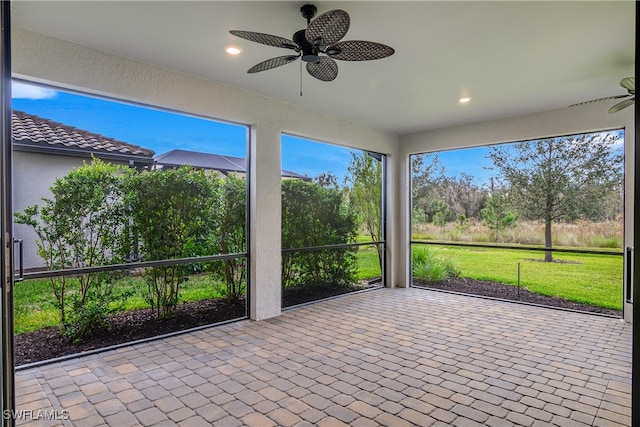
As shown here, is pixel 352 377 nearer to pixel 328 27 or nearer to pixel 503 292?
pixel 328 27

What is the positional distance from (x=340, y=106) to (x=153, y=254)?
121 inches

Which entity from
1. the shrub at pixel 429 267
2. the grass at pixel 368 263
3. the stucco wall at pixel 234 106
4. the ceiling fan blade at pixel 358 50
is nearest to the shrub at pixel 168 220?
the stucco wall at pixel 234 106

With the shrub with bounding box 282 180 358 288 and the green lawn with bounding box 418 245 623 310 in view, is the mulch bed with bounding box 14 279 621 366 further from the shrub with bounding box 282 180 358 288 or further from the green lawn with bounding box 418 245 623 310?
the shrub with bounding box 282 180 358 288

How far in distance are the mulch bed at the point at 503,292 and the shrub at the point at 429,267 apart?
0.09 metres

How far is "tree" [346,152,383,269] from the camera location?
6.29 m

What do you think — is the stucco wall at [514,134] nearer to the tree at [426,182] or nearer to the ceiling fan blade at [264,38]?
the tree at [426,182]

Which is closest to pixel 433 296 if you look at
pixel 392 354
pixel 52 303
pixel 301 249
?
pixel 301 249

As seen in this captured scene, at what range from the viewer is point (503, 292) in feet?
19.4

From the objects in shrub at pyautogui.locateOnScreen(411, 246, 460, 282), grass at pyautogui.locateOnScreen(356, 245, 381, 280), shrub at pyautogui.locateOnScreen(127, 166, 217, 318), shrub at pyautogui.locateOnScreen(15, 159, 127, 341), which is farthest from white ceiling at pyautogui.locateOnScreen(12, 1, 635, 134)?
shrub at pyautogui.locateOnScreen(411, 246, 460, 282)

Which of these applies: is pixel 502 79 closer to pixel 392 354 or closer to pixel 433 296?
pixel 392 354

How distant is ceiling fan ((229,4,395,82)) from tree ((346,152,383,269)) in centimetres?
331

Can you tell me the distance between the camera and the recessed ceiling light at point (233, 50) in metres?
3.22

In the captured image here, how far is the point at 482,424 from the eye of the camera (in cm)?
236

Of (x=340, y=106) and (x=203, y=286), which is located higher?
(x=340, y=106)
